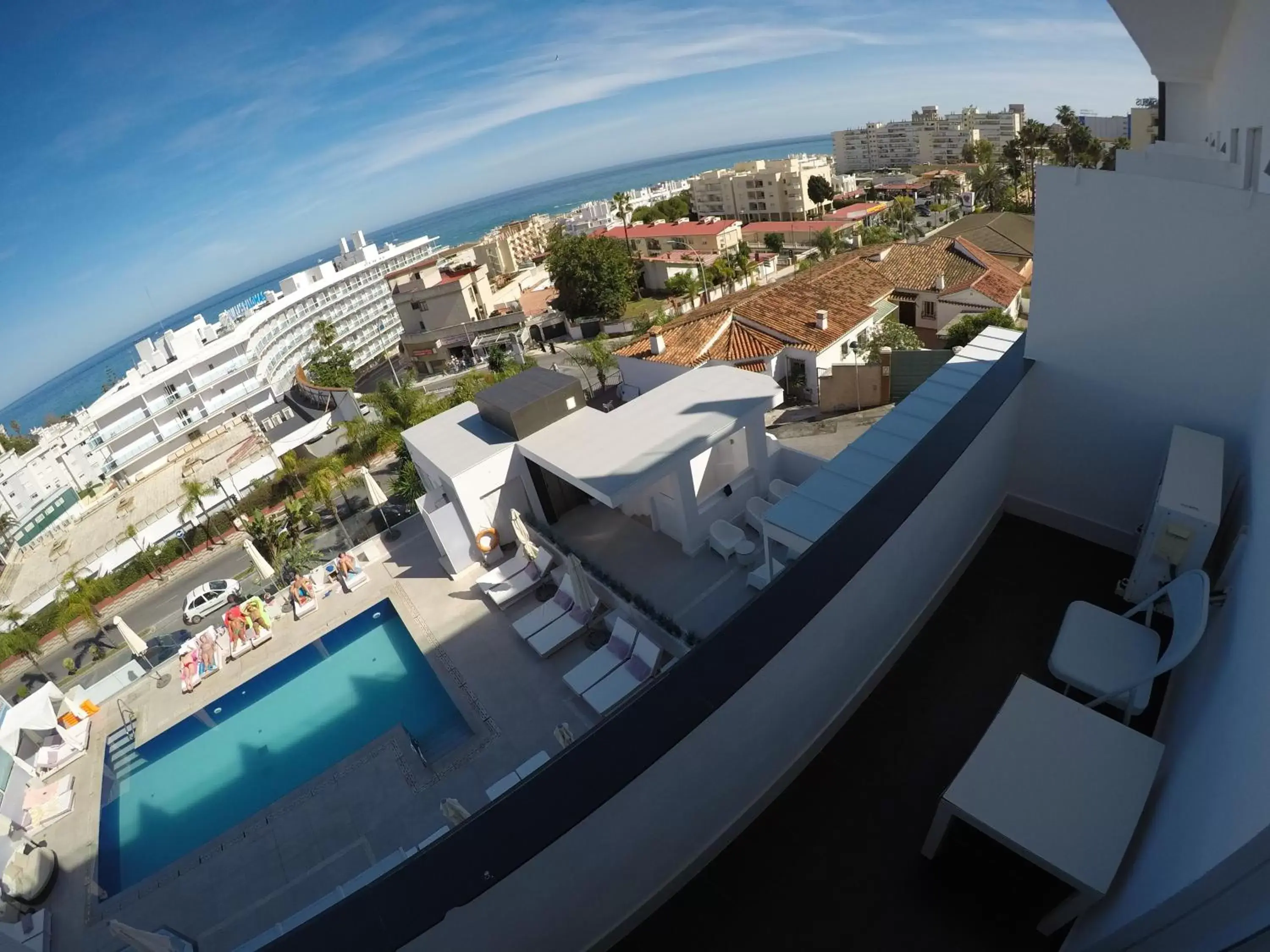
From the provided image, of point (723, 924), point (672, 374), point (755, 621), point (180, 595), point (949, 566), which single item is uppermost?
point (755, 621)

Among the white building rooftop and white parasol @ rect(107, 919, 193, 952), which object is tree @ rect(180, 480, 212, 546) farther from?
white parasol @ rect(107, 919, 193, 952)

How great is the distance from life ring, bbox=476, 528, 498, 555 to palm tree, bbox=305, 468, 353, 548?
639 centimetres

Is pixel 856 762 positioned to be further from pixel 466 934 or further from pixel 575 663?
pixel 575 663

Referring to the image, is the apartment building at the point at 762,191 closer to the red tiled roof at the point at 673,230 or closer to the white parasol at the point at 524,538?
the red tiled roof at the point at 673,230

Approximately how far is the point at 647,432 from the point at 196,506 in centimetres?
2554

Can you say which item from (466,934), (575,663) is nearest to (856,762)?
(466,934)

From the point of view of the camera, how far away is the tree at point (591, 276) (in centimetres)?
4894

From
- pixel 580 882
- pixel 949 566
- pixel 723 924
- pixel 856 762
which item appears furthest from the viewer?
pixel 949 566

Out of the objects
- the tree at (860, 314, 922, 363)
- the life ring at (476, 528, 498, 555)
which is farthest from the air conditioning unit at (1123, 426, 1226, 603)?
the tree at (860, 314, 922, 363)

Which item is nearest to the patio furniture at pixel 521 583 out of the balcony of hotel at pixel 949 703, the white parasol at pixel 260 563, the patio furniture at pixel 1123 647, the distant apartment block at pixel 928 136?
the balcony of hotel at pixel 949 703

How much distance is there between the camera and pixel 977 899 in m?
3.54

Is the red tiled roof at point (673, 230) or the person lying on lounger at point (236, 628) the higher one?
the red tiled roof at point (673, 230)

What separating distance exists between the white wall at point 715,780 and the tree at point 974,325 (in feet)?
67.7

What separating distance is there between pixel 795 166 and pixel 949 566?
3582 inches
